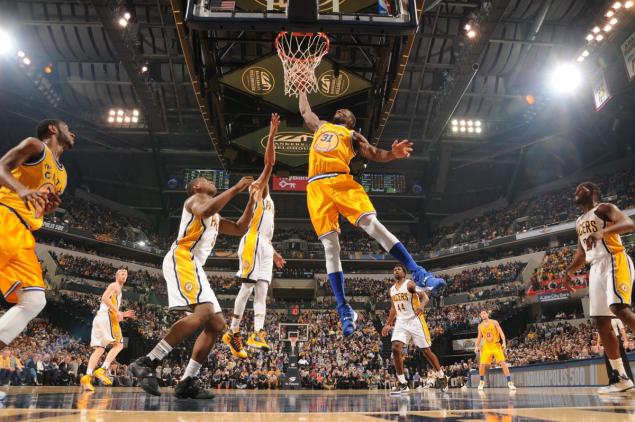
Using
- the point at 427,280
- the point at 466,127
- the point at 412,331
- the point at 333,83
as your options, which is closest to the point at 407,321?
the point at 412,331

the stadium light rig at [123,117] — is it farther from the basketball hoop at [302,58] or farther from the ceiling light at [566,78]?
the ceiling light at [566,78]

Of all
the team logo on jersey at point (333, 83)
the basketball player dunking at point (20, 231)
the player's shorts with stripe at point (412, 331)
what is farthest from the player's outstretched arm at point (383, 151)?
the team logo on jersey at point (333, 83)

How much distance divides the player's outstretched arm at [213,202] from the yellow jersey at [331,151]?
2.82 ft

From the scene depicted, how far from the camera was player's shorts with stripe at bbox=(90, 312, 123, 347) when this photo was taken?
8328mm

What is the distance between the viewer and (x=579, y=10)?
21125mm

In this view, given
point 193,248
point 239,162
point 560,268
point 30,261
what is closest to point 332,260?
point 193,248

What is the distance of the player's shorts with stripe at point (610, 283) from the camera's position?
486 centimetres

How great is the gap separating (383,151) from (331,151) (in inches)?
21.6

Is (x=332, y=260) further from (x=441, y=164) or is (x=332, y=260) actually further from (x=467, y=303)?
(x=441, y=164)

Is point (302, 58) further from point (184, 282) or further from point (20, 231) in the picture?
point (20, 231)

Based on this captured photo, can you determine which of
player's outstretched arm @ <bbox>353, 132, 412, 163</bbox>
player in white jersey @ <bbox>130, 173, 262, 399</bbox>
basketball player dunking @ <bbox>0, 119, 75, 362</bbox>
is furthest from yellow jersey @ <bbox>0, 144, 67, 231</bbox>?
player's outstretched arm @ <bbox>353, 132, 412, 163</bbox>

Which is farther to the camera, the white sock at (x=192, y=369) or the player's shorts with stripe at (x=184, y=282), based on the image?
the white sock at (x=192, y=369)

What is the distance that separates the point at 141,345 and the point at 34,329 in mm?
4640

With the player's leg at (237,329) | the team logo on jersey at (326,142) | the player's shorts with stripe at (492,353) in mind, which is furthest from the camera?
the player's shorts with stripe at (492,353)
